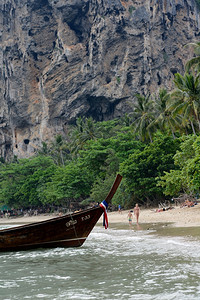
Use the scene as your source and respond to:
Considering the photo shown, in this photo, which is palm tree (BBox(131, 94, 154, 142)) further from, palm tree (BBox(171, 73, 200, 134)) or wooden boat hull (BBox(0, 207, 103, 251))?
wooden boat hull (BBox(0, 207, 103, 251))

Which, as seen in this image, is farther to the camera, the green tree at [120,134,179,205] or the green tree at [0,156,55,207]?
the green tree at [0,156,55,207]

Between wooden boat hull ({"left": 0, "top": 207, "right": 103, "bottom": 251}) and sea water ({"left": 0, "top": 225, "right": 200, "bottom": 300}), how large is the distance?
0.67 meters

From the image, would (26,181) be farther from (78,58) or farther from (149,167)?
(78,58)

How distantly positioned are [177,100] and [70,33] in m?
49.2

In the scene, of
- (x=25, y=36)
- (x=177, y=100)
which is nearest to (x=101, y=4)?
(x=25, y=36)

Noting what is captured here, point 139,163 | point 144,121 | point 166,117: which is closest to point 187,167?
point 139,163

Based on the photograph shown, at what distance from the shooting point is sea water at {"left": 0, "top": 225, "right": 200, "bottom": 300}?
5.32m

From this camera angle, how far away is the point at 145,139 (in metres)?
37.5

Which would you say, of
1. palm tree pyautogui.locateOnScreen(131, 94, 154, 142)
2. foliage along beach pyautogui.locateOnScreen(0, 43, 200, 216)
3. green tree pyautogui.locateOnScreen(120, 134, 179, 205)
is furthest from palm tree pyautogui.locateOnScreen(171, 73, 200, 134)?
palm tree pyautogui.locateOnScreen(131, 94, 154, 142)

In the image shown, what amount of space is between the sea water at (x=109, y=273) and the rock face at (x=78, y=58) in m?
56.4

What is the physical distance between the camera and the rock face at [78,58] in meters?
64.7

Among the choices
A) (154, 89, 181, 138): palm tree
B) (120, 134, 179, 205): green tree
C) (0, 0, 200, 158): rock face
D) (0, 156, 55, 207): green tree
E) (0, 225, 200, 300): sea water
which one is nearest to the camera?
(0, 225, 200, 300): sea water

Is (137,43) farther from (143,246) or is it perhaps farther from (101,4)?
(143,246)

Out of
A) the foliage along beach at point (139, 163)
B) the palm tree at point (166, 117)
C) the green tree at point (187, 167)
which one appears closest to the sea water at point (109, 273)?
the green tree at point (187, 167)
